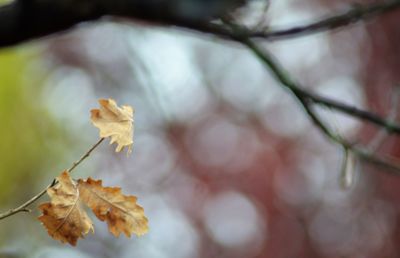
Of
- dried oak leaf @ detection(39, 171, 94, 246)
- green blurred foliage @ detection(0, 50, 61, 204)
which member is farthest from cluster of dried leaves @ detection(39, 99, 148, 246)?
green blurred foliage @ detection(0, 50, 61, 204)

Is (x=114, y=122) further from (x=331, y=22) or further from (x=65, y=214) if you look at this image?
(x=331, y=22)

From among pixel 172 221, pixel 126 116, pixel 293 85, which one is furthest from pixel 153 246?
pixel 126 116

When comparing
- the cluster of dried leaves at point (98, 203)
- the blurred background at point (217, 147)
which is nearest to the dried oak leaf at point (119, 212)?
the cluster of dried leaves at point (98, 203)

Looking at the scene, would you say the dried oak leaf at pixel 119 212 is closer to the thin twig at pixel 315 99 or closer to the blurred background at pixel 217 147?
the thin twig at pixel 315 99

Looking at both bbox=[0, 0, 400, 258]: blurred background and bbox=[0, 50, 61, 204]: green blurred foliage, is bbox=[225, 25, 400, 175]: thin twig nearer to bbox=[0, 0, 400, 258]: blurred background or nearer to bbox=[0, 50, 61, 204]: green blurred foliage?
bbox=[0, 0, 400, 258]: blurred background

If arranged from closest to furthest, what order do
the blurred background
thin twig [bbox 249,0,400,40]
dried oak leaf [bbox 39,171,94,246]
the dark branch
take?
1. dried oak leaf [bbox 39,171,94,246]
2. the dark branch
3. thin twig [bbox 249,0,400,40]
4. the blurred background

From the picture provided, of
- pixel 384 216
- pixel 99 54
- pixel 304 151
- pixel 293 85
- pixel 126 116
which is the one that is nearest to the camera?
pixel 126 116

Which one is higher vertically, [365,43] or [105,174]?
[365,43]

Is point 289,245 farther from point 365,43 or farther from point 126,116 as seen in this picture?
point 126,116
